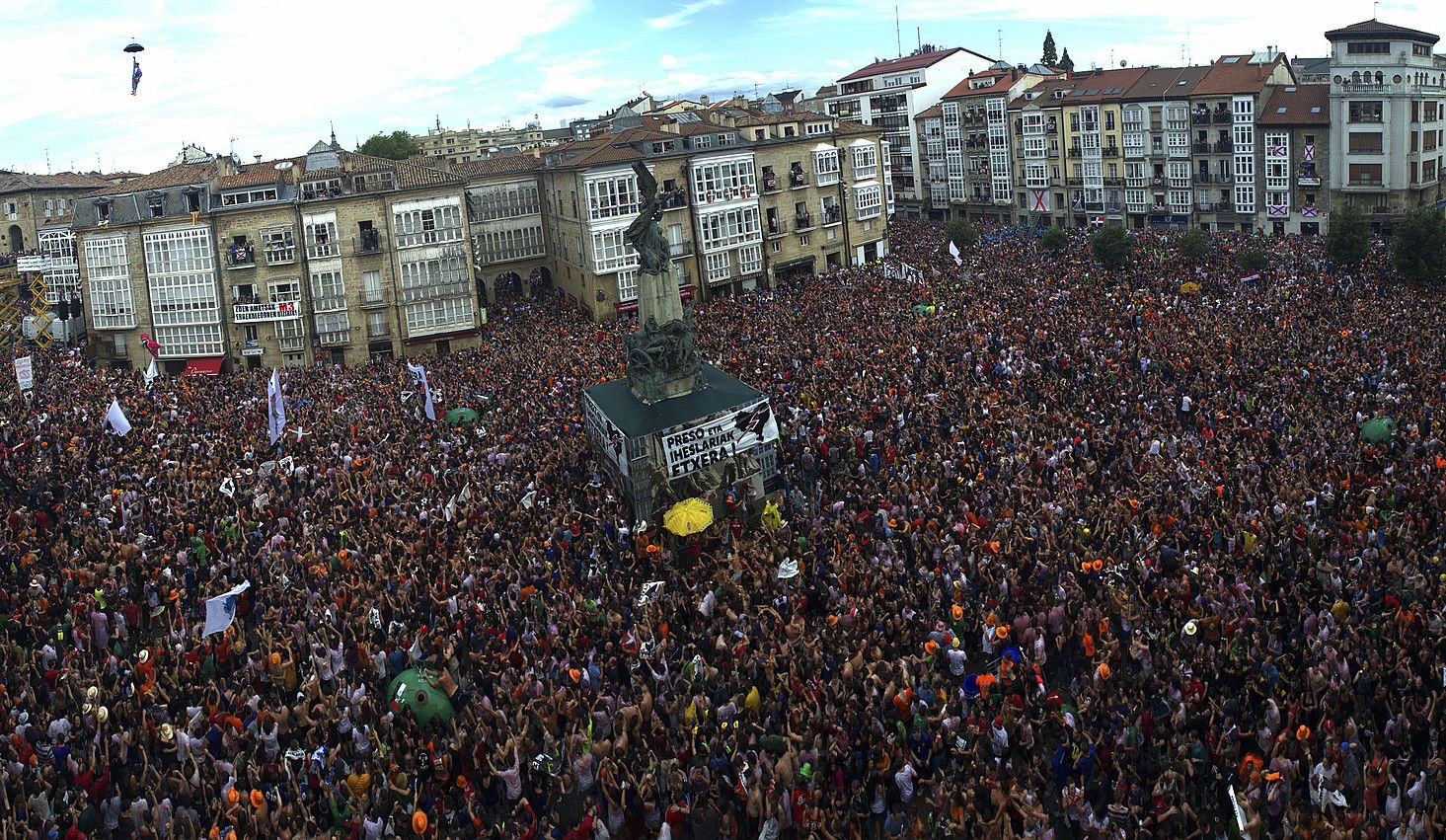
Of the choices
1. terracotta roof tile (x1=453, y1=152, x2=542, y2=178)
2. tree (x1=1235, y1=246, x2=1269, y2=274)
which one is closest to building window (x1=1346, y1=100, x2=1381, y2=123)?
tree (x1=1235, y1=246, x2=1269, y2=274)

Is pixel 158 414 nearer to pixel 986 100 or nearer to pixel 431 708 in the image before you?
pixel 431 708

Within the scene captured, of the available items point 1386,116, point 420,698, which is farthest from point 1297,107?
point 420,698

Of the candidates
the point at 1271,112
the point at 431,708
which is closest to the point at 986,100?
the point at 1271,112

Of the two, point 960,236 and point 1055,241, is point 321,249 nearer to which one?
point 960,236

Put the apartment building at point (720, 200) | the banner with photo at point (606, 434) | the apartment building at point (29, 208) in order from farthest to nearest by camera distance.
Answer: the apartment building at point (29, 208), the apartment building at point (720, 200), the banner with photo at point (606, 434)

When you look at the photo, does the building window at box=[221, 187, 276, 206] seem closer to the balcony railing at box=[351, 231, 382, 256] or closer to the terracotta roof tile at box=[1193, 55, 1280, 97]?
the balcony railing at box=[351, 231, 382, 256]

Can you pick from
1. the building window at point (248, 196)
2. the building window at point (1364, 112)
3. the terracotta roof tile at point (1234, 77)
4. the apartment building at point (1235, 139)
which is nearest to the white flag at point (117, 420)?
the building window at point (248, 196)

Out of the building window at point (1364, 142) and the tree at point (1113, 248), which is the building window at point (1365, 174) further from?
the tree at point (1113, 248)
